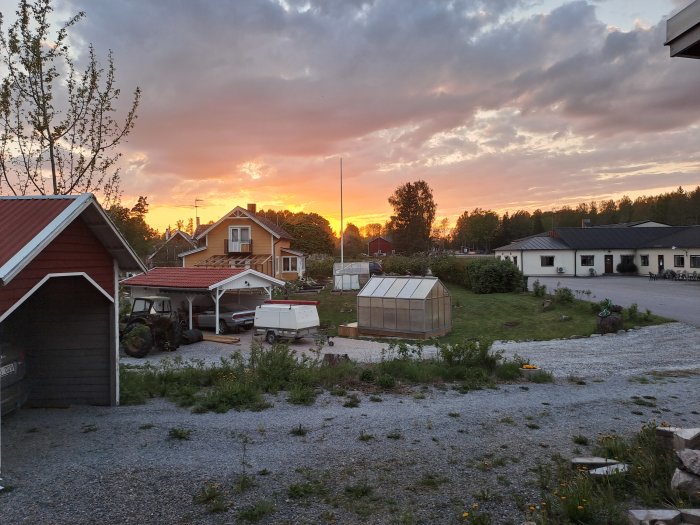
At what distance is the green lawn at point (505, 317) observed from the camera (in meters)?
21.9

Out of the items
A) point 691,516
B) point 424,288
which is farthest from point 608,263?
point 691,516

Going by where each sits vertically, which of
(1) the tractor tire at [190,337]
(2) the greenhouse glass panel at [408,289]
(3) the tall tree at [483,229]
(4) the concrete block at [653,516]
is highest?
(3) the tall tree at [483,229]

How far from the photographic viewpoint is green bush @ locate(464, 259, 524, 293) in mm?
35594

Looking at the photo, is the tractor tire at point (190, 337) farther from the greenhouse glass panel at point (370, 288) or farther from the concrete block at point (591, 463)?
the concrete block at point (591, 463)

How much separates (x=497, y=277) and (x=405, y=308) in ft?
51.3

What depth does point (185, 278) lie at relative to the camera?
23.7m

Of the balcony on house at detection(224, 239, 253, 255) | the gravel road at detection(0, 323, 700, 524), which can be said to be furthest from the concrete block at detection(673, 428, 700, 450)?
the balcony on house at detection(224, 239, 253, 255)

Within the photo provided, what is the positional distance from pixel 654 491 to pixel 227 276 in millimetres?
19792

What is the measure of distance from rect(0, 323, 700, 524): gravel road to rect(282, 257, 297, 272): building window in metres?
35.5

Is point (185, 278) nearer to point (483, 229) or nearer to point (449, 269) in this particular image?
point (449, 269)

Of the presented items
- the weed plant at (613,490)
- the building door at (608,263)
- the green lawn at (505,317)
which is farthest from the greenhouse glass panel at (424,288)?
the building door at (608,263)

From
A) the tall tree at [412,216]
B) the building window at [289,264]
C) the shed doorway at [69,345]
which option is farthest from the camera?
the tall tree at [412,216]

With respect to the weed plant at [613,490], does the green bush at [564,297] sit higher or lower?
higher

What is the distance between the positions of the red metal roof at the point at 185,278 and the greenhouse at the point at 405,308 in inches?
252
